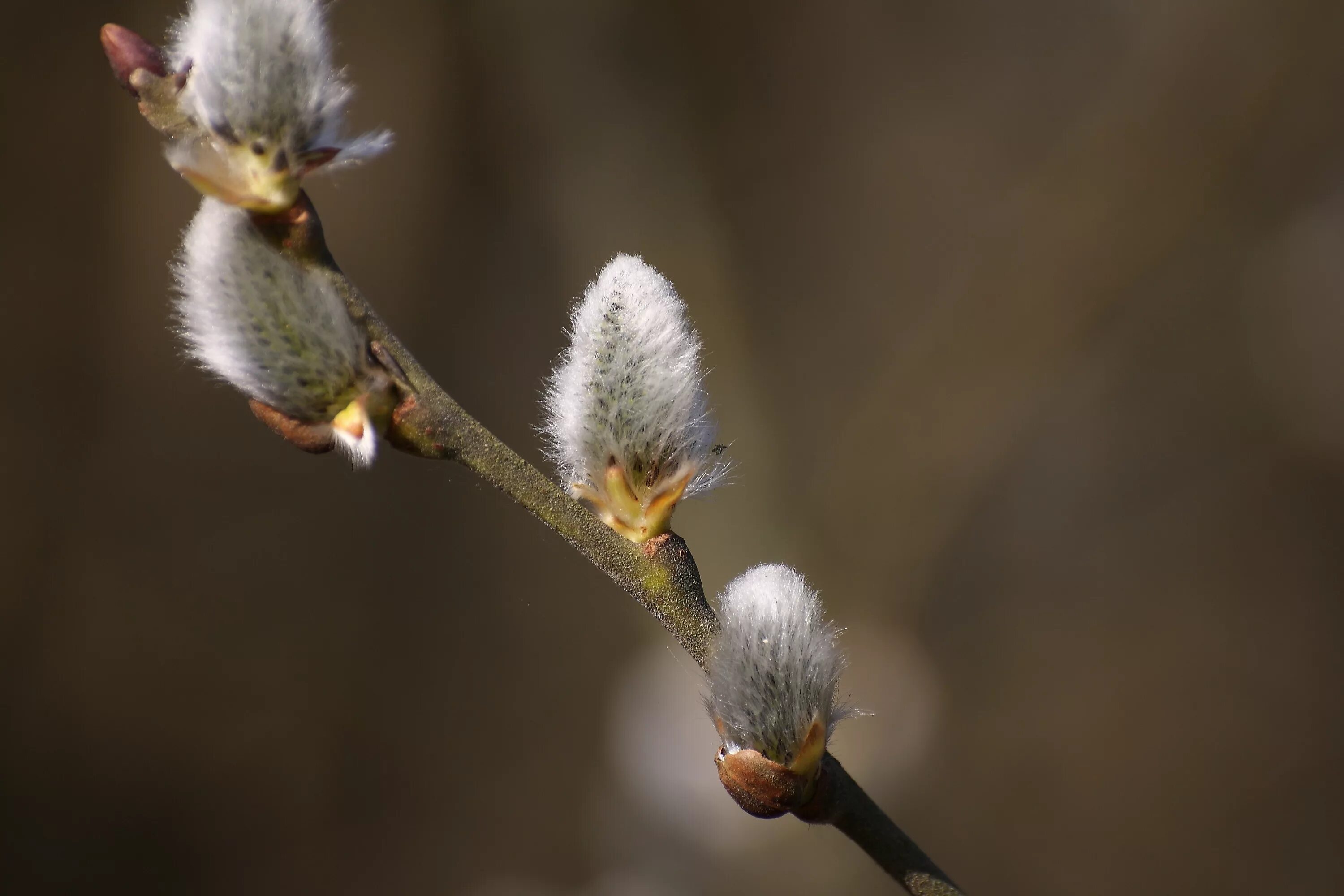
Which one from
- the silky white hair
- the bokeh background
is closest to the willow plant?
the silky white hair

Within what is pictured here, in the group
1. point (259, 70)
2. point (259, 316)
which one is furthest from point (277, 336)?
point (259, 70)

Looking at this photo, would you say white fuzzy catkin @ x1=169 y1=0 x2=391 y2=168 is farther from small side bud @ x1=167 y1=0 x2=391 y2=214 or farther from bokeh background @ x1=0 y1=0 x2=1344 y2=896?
bokeh background @ x1=0 y1=0 x2=1344 y2=896

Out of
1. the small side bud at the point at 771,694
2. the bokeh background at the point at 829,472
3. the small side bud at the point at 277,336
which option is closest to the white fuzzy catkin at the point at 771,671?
the small side bud at the point at 771,694

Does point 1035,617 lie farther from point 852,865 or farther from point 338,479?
point 338,479

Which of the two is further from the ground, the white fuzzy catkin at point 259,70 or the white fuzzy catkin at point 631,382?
the white fuzzy catkin at point 259,70

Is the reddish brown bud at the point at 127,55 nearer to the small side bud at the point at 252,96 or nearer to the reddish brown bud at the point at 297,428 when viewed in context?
the small side bud at the point at 252,96

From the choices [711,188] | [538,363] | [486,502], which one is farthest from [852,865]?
[711,188]
